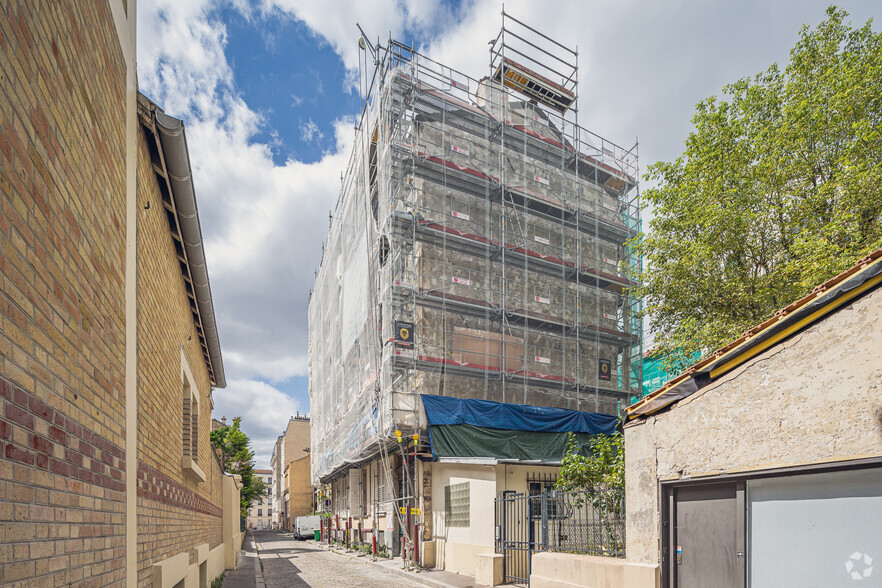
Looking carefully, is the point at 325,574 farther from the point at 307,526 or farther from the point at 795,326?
the point at 307,526

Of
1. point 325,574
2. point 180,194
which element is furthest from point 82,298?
point 325,574

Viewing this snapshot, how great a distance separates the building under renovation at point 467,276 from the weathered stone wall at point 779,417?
27.5ft

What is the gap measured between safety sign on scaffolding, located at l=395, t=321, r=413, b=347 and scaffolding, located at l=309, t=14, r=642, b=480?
0.15 feet

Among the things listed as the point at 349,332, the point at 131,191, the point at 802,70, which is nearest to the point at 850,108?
the point at 802,70

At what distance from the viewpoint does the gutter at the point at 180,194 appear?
5.09 metres

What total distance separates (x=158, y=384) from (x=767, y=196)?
14.8 metres

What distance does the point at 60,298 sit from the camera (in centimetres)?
286

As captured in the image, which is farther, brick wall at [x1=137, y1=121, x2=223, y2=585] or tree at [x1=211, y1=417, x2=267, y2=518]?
tree at [x1=211, y1=417, x2=267, y2=518]

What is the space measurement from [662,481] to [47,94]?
24.4 feet

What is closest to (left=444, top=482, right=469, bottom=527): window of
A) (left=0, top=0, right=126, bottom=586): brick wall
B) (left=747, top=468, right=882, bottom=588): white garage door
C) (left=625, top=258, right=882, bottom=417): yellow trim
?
(left=625, top=258, right=882, bottom=417): yellow trim

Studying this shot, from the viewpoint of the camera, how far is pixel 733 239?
15.1 metres

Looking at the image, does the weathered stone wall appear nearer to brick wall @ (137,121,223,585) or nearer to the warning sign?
brick wall @ (137,121,223,585)

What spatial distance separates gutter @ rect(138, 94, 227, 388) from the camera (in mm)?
5086

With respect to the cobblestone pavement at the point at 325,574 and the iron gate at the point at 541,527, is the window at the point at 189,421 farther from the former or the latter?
the cobblestone pavement at the point at 325,574
